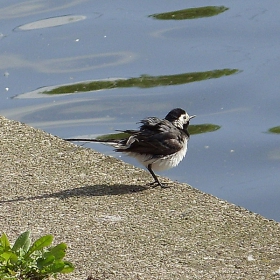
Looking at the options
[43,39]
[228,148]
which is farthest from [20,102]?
[228,148]

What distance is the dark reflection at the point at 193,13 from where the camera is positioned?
39.7 feet

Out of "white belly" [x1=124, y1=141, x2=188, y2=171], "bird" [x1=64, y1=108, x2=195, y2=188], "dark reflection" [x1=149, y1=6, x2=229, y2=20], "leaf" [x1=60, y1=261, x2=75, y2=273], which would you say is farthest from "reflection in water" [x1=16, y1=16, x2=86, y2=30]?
"leaf" [x1=60, y1=261, x2=75, y2=273]

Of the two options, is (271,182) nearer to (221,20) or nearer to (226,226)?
(226,226)

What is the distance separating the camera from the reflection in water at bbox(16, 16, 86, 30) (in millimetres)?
12325

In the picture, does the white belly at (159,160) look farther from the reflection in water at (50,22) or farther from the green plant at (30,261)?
the reflection in water at (50,22)

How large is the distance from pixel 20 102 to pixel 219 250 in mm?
5394

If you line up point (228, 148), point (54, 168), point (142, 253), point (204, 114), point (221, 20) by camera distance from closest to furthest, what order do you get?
point (142, 253) < point (54, 168) < point (228, 148) < point (204, 114) < point (221, 20)

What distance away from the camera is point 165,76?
10.6 metres

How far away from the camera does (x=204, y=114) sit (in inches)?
384

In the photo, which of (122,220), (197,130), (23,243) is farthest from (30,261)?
(197,130)

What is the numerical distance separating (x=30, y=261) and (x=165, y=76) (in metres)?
6.17

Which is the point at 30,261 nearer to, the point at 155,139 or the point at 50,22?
the point at 155,139

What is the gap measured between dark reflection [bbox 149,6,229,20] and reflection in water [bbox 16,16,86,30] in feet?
4.10

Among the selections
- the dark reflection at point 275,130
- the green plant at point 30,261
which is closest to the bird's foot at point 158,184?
the green plant at point 30,261
